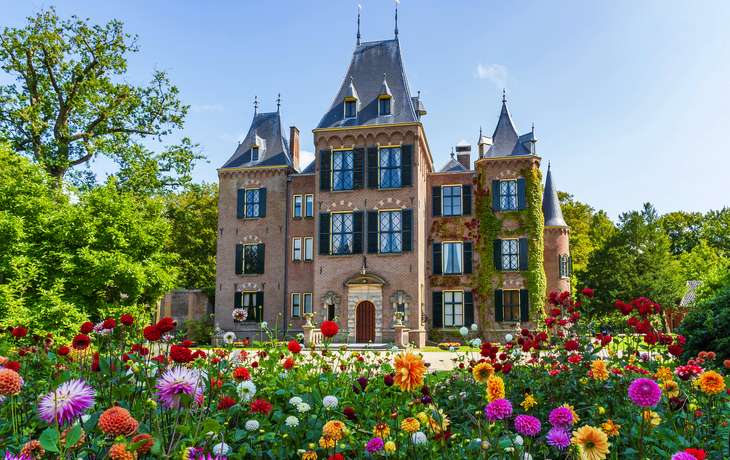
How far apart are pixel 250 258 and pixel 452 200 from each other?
1020cm

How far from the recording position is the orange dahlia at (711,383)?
9.02 ft

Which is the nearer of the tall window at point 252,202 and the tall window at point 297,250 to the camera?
the tall window at point 297,250

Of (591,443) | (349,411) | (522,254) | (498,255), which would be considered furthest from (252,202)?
(591,443)

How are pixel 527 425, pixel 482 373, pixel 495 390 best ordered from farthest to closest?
pixel 482 373 → pixel 495 390 → pixel 527 425

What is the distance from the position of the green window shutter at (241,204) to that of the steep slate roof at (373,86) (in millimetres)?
5280

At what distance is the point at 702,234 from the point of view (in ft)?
167

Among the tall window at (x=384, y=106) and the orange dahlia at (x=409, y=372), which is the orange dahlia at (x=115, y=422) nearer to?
the orange dahlia at (x=409, y=372)

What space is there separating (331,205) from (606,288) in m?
20.8

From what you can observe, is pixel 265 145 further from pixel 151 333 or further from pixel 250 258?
pixel 151 333

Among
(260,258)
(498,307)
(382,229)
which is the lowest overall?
(498,307)

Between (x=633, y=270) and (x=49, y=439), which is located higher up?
(x=633, y=270)

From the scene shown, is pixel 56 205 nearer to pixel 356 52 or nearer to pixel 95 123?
pixel 95 123

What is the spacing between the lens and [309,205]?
25.3m

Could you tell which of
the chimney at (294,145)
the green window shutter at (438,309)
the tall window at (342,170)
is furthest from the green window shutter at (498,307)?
the chimney at (294,145)
